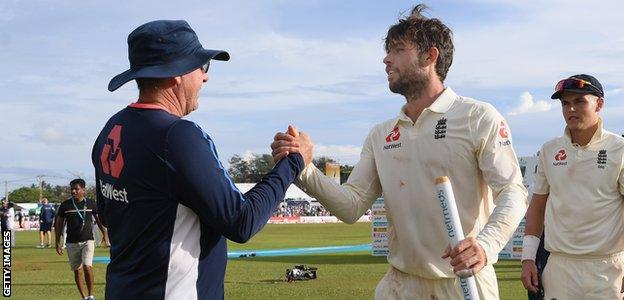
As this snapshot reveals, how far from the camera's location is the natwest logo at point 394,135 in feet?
15.2

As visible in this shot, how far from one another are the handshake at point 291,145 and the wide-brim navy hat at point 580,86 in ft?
9.26

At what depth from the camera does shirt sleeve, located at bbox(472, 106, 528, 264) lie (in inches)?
159

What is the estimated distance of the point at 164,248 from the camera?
3.31 m

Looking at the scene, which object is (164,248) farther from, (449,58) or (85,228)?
(85,228)

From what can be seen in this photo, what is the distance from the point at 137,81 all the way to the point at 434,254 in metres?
1.87

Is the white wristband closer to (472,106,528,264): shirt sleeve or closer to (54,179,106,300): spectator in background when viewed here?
(472,106,528,264): shirt sleeve

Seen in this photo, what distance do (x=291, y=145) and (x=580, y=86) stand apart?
3043 millimetres

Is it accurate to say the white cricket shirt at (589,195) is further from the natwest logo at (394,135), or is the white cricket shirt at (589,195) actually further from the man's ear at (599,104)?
the natwest logo at (394,135)

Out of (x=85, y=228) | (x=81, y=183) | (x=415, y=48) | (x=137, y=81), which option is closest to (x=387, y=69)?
(x=415, y=48)

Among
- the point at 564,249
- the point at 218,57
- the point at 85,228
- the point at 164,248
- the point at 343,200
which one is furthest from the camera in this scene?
the point at 85,228

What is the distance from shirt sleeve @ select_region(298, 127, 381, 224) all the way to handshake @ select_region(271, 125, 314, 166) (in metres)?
0.61

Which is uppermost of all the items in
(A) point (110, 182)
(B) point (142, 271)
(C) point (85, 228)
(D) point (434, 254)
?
(A) point (110, 182)

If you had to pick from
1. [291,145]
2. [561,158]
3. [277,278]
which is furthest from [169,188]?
[277,278]

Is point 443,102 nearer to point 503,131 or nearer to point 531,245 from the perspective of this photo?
point 503,131
